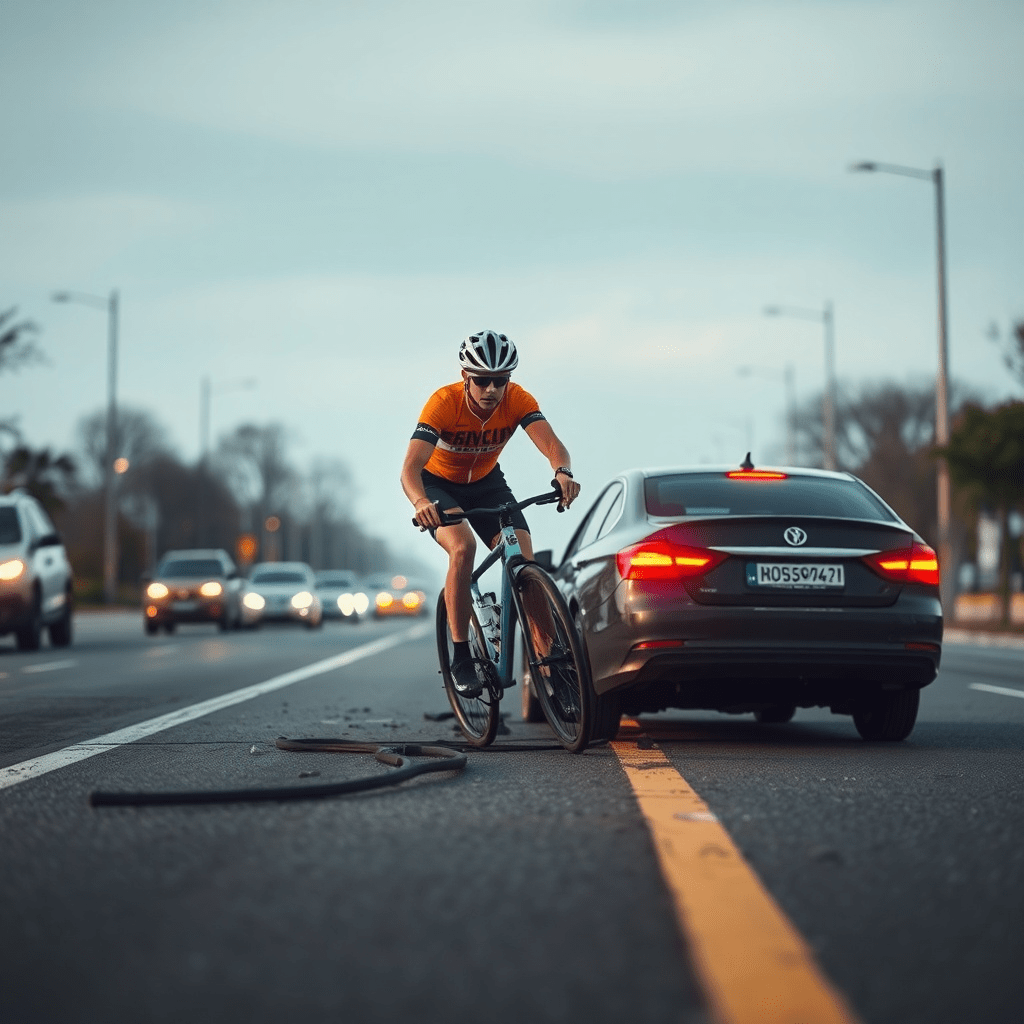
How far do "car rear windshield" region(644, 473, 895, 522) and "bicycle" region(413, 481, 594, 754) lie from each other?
631 millimetres

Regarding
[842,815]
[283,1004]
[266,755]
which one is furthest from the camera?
[266,755]

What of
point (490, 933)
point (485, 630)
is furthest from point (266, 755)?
point (490, 933)

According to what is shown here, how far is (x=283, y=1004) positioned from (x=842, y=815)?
265cm

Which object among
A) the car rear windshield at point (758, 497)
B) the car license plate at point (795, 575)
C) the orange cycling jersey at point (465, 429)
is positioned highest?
the orange cycling jersey at point (465, 429)

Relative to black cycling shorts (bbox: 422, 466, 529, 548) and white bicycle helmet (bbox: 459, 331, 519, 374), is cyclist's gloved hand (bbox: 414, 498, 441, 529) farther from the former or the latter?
white bicycle helmet (bbox: 459, 331, 519, 374)

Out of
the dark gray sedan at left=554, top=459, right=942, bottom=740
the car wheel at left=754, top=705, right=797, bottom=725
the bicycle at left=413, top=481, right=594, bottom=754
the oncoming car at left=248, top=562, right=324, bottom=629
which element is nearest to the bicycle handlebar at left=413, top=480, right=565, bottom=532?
the bicycle at left=413, top=481, right=594, bottom=754

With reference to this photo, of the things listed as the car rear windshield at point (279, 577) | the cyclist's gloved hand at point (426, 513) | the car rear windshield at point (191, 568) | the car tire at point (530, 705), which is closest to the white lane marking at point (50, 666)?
the car tire at point (530, 705)

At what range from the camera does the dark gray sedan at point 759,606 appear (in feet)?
23.6

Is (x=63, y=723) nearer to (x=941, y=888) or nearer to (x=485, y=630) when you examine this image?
(x=485, y=630)

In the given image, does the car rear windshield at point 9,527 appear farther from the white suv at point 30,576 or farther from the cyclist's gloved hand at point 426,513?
the cyclist's gloved hand at point 426,513

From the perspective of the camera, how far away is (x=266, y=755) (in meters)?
7.01

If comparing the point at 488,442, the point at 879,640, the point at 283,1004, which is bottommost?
the point at 283,1004

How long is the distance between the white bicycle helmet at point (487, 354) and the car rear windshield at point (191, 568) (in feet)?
82.1

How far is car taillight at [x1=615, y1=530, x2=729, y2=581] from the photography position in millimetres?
7297
